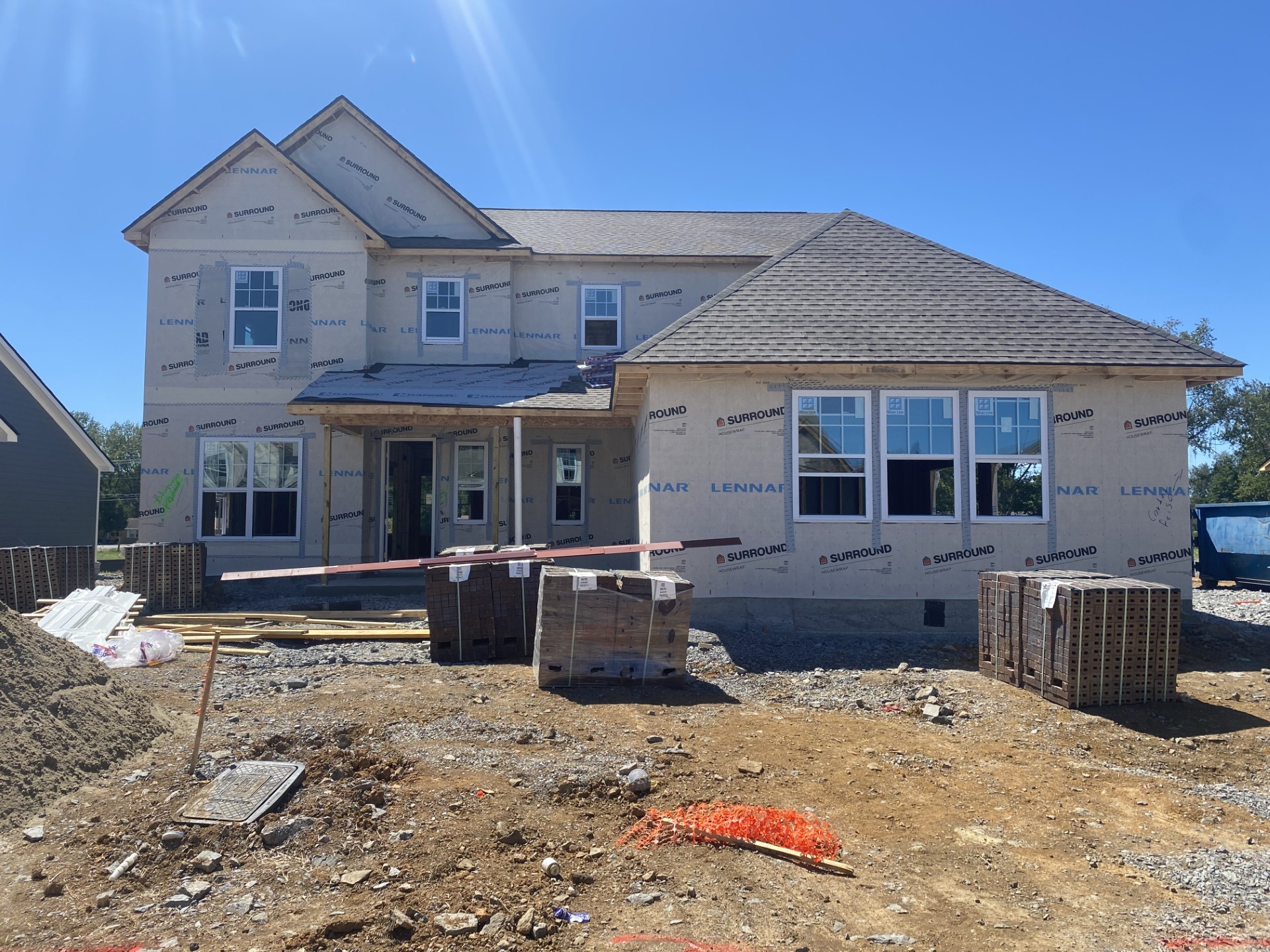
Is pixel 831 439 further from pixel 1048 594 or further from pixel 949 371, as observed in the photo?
pixel 1048 594

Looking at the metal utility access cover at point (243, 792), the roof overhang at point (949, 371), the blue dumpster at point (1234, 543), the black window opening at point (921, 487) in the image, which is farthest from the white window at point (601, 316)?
the blue dumpster at point (1234, 543)

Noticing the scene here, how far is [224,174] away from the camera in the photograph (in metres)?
16.0

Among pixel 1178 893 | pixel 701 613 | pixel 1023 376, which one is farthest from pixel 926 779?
pixel 1023 376

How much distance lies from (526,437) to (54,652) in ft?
35.9

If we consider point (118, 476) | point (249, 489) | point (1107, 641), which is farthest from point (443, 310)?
point (118, 476)

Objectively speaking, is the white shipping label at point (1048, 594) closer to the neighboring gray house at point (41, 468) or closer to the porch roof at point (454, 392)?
the porch roof at point (454, 392)

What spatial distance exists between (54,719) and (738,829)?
452 cm

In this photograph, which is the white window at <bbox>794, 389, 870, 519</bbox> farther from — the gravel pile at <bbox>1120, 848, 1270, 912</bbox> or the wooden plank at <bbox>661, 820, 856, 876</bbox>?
the wooden plank at <bbox>661, 820, 856, 876</bbox>

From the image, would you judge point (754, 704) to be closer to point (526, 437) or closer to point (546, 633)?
point (546, 633)

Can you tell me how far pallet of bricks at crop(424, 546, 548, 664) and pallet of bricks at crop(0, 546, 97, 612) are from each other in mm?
7106

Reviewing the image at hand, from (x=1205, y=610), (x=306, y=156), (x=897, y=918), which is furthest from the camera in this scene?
(x=306, y=156)

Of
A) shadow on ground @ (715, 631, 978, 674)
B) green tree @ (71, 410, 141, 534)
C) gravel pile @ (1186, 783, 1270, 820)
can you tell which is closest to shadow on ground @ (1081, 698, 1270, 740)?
gravel pile @ (1186, 783, 1270, 820)

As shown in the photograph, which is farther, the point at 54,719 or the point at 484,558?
the point at 484,558

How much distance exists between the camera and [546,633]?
735cm
